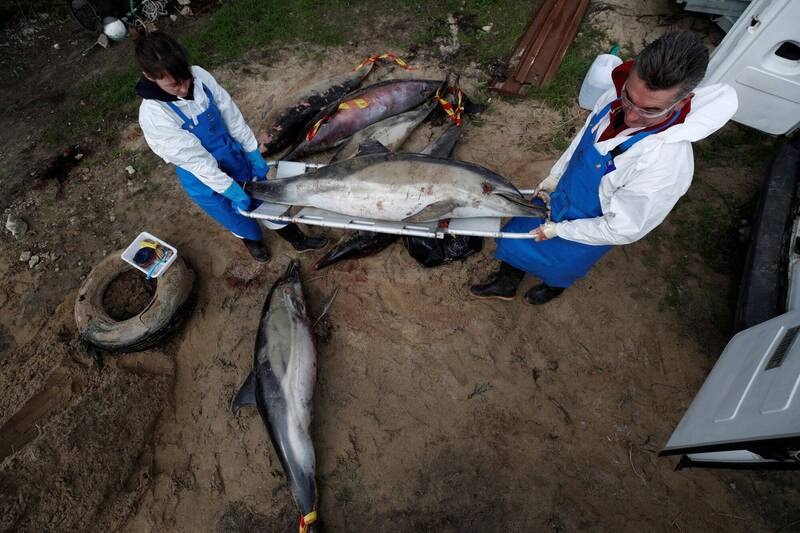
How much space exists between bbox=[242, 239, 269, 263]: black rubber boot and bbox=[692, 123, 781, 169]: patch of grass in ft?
18.2

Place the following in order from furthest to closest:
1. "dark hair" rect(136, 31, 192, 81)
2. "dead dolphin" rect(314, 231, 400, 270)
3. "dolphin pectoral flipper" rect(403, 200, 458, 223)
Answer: "dead dolphin" rect(314, 231, 400, 270) < "dolphin pectoral flipper" rect(403, 200, 458, 223) < "dark hair" rect(136, 31, 192, 81)

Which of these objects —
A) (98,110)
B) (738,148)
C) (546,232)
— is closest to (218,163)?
(546,232)

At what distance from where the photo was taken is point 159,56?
2709 millimetres

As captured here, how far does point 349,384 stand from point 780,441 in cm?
318

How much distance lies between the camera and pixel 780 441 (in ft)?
7.18

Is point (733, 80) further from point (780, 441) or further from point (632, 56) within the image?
point (780, 441)

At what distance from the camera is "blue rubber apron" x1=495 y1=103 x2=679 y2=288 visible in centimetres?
270

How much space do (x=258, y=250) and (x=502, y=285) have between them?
9.29ft

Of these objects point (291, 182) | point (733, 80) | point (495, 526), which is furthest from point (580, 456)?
point (733, 80)

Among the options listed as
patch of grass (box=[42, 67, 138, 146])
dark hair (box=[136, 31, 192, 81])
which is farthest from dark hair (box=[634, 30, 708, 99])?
patch of grass (box=[42, 67, 138, 146])

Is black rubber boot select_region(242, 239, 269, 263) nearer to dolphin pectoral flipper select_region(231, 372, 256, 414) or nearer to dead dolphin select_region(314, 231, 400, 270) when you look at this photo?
dead dolphin select_region(314, 231, 400, 270)

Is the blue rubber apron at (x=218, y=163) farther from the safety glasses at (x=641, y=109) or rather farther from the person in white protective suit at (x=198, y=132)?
the safety glasses at (x=641, y=109)

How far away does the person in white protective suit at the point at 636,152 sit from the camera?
2021 millimetres

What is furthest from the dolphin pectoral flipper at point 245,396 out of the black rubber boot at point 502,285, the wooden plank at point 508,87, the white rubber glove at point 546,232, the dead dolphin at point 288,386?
the wooden plank at point 508,87
